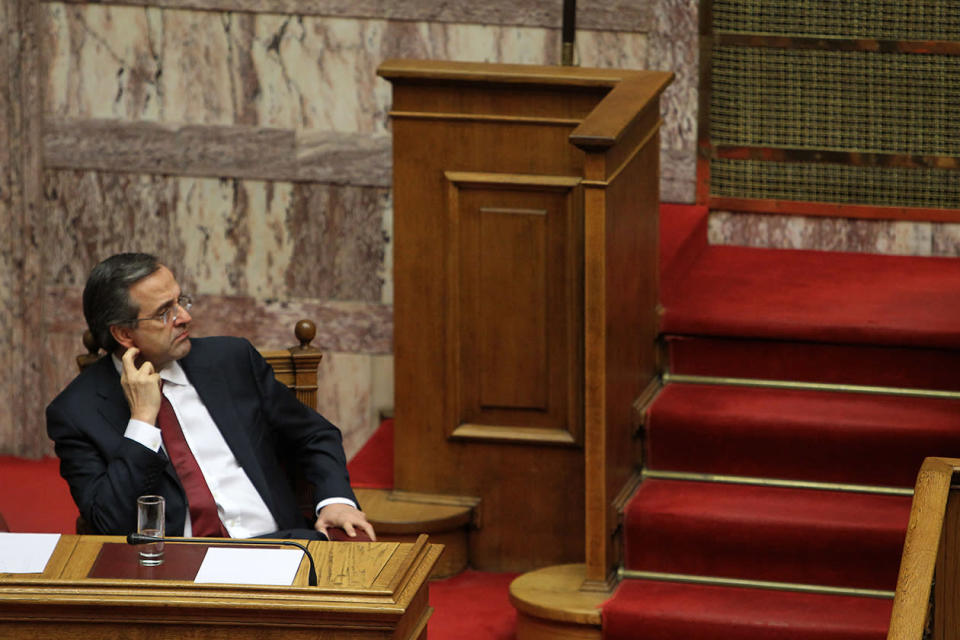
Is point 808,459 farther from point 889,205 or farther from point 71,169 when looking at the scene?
point 71,169

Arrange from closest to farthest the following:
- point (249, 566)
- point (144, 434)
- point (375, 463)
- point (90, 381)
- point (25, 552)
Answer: point (249, 566) → point (25, 552) → point (144, 434) → point (90, 381) → point (375, 463)

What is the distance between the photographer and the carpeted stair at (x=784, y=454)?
4.27 metres

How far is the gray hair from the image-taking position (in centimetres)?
351

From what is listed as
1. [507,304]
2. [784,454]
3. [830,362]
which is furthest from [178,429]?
[830,362]

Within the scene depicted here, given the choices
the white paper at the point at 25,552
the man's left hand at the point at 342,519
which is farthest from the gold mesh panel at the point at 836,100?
the white paper at the point at 25,552

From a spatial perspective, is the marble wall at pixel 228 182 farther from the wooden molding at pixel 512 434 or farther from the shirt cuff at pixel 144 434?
the shirt cuff at pixel 144 434

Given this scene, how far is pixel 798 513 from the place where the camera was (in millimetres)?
4422

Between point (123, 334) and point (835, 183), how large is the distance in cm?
301

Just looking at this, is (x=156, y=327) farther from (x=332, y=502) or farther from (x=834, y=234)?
(x=834, y=234)

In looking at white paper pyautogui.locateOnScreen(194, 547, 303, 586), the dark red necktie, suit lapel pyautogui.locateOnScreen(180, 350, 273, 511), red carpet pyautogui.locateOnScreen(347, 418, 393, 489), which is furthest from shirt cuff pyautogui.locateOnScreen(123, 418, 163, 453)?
red carpet pyautogui.locateOnScreen(347, 418, 393, 489)

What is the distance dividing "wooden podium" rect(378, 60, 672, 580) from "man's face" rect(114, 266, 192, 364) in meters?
1.37

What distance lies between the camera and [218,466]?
3582mm

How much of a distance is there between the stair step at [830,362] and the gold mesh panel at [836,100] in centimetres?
111

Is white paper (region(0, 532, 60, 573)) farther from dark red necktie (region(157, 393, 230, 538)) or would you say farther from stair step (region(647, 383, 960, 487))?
stair step (region(647, 383, 960, 487))
